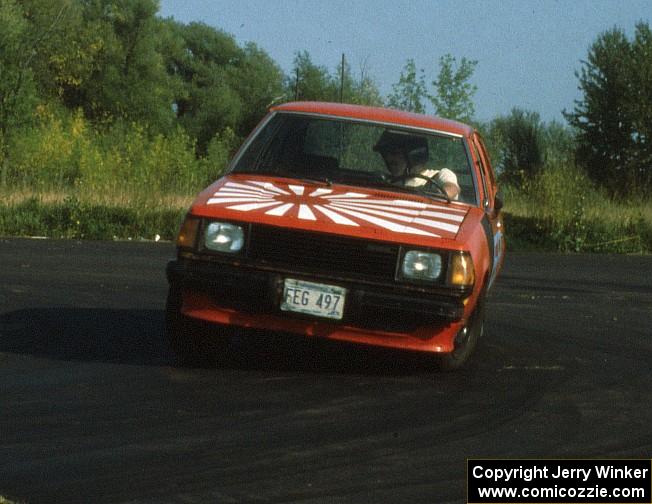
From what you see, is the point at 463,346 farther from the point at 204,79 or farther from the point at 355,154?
the point at 204,79

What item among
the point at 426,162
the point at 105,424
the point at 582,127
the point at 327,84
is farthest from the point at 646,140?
the point at 105,424

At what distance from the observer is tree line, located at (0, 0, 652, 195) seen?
36.4m

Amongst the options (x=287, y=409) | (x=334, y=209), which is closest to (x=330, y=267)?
(x=334, y=209)

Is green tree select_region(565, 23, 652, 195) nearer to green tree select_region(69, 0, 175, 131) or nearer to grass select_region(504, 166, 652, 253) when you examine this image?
grass select_region(504, 166, 652, 253)

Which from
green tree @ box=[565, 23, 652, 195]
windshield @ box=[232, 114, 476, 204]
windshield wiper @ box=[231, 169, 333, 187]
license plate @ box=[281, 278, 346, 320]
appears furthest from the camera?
green tree @ box=[565, 23, 652, 195]

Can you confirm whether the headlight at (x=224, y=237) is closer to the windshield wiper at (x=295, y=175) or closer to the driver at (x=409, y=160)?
the windshield wiper at (x=295, y=175)

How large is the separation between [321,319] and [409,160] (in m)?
1.84

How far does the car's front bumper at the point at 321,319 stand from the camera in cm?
751

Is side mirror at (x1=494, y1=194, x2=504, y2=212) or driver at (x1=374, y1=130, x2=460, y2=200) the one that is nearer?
driver at (x1=374, y1=130, x2=460, y2=200)

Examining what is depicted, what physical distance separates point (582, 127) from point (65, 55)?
109ft

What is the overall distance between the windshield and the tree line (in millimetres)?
16414

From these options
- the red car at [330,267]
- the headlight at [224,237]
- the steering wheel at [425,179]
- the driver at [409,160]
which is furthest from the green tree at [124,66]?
the headlight at [224,237]

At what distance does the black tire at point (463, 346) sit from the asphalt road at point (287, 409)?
9 centimetres

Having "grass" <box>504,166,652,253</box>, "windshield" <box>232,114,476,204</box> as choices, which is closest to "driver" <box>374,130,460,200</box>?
"windshield" <box>232,114,476,204</box>
